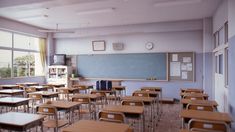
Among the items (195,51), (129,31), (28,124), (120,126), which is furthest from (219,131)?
(129,31)

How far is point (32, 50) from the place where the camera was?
347 inches

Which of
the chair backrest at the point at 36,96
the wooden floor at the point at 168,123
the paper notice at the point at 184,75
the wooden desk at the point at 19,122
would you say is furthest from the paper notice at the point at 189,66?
the wooden desk at the point at 19,122

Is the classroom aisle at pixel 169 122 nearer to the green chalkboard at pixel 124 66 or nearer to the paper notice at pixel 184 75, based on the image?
the paper notice at pixel 184 75

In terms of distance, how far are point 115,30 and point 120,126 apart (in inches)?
263

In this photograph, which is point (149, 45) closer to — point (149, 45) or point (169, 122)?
point (149, 45)

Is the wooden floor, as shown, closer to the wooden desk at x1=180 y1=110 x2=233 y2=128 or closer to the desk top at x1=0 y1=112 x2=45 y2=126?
the wooden desk at x1=180 y1=110 x2=233 y2=128

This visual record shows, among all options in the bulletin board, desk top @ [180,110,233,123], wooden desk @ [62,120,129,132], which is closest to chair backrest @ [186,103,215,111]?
desk top @ [180,110,233,123]

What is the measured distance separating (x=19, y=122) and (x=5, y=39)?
6.35m

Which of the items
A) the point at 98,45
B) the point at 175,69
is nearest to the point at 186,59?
the point at 175,69

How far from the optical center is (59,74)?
925 cm

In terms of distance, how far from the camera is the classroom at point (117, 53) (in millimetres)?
5188

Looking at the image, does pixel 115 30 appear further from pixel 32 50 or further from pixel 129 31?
pixel 32 50

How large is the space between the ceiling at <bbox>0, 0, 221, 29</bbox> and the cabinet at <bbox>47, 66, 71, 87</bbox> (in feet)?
6.98

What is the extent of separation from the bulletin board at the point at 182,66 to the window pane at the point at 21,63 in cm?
629
